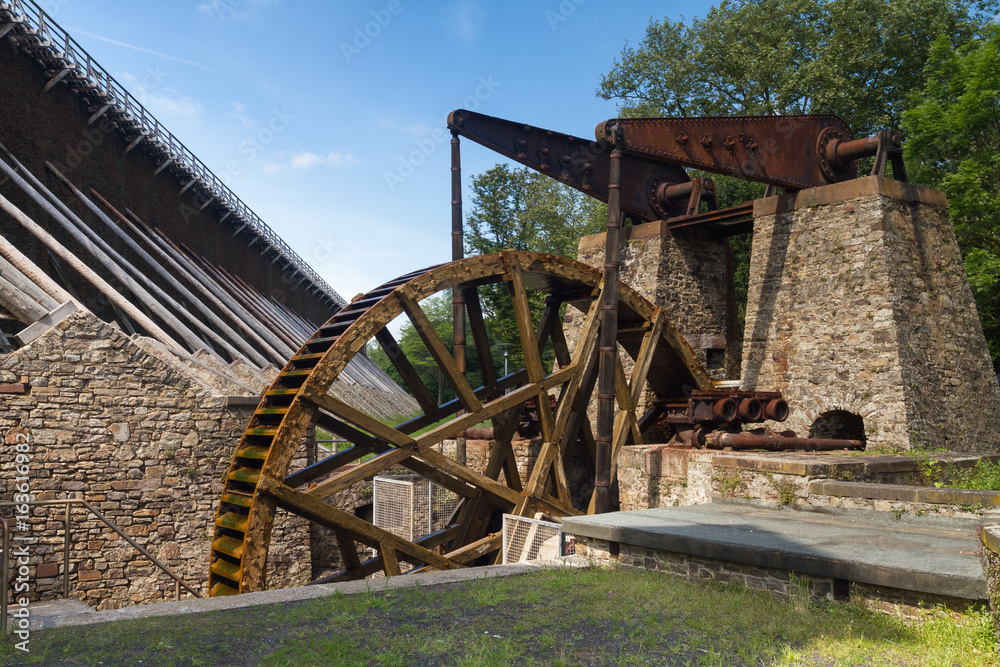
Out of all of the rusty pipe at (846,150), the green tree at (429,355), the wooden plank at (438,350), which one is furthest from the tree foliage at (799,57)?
the green tree at (429,355)

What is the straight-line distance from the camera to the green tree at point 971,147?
1596 cm

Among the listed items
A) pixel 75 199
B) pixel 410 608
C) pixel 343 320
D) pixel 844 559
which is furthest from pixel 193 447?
pixel 75 199

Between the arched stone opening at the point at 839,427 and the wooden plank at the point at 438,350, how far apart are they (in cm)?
593

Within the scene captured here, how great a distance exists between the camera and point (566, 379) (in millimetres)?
10359

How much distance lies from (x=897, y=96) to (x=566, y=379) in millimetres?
16640

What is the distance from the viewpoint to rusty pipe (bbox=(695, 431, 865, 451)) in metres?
9.84

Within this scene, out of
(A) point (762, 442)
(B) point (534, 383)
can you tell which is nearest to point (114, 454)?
(B) point (534, 383)

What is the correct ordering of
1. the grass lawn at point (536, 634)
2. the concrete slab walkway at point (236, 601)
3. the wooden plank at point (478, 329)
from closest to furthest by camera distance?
the grass lawn at point (536, 634), the concrete slab walkway at point (236, 601), the wooden plank at point (478, 329)

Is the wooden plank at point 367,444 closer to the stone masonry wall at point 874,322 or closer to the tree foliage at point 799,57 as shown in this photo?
the stone masonry wall at point 874,322

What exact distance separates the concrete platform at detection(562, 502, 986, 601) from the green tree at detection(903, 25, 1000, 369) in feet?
34.7

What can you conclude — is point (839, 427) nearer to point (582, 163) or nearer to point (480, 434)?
point (480, 434)

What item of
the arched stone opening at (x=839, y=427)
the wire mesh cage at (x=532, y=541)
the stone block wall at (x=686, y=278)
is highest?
the stone block wall at (x=686, y=278)

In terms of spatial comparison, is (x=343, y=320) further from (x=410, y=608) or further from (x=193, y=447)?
(x=410, y=608)

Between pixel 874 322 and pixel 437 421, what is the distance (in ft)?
21.2
